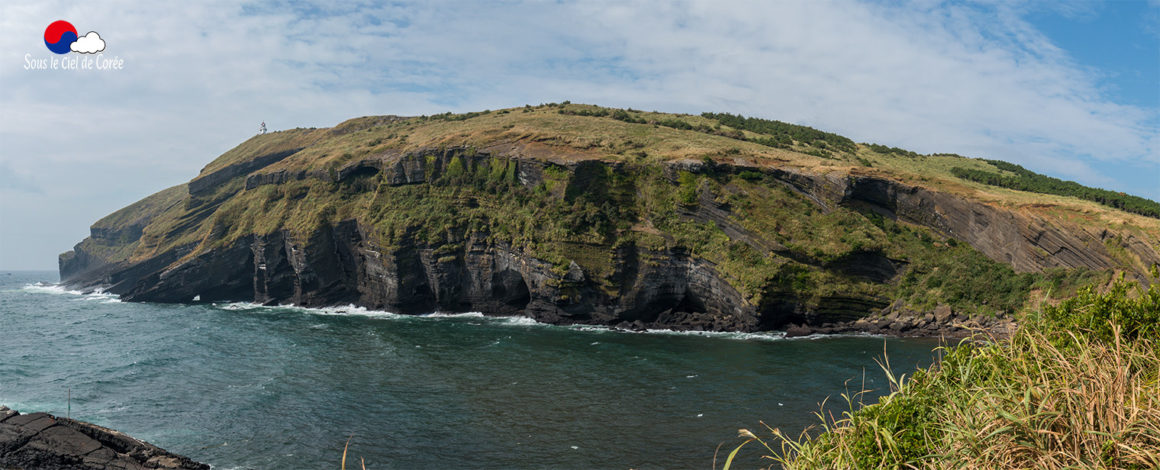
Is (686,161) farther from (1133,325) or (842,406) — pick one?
(1133,325)

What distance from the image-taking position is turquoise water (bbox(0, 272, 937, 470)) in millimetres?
23141

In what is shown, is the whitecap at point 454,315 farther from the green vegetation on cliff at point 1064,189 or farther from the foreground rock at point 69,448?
the green vegetation on cliff at point 1064,189

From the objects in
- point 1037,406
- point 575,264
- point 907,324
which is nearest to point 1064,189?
point 907,324

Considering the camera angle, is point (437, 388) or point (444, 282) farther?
point (444, 282)

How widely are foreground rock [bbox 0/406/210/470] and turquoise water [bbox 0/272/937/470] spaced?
6.22ft

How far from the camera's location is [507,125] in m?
75.7

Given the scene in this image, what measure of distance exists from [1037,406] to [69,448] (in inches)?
1083

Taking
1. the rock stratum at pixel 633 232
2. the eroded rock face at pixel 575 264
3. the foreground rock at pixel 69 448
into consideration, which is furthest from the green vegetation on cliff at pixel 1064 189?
the foreground rock at pixel 69 448

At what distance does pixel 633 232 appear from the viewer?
180 feet

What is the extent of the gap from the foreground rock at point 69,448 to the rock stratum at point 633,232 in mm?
34934

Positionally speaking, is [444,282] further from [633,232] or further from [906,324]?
[906,324]

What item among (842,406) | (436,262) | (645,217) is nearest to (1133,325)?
(842,406)

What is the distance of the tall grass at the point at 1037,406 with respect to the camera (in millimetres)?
6477

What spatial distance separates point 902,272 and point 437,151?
51938mm
